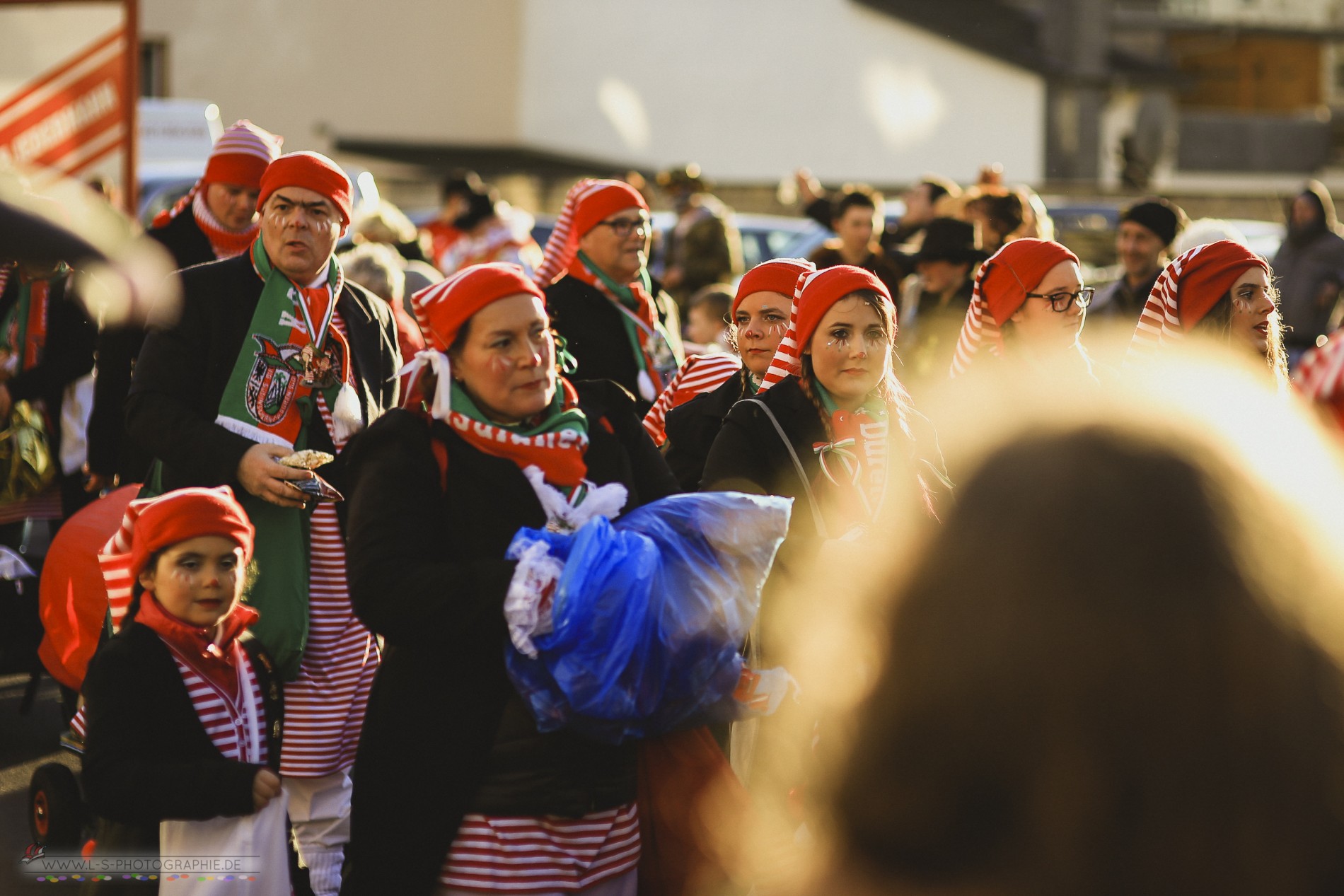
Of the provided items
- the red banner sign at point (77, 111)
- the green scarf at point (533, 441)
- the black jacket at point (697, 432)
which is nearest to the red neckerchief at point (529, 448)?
the green scarf at point (533, 441)

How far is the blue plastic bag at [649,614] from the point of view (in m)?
2.60

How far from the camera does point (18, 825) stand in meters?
5.37

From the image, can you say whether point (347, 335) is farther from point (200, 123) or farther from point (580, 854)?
point (200, 123)

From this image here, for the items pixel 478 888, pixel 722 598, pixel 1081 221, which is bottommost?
pixel 478 888

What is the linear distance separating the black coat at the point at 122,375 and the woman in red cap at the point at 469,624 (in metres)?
2.10

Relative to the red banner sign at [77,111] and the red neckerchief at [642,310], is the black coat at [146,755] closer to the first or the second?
the red neckerchief at [642,310]

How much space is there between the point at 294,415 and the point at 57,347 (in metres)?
2.85

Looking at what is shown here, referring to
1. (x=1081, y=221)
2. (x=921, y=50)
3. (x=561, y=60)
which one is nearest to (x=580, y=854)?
(x=1081, y=221)

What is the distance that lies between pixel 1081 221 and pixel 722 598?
11733 mm

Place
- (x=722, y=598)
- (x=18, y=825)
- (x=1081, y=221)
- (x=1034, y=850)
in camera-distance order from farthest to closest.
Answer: (x=1081, y=221)
(x=18, y=825)
(x=722, y=598)
(x=1034, y=850)

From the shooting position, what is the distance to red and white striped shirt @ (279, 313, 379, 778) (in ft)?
14.1

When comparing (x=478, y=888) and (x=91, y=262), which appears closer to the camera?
(x=91, y=262)

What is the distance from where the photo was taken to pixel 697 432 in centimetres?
472

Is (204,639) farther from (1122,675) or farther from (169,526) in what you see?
(1122,675)
